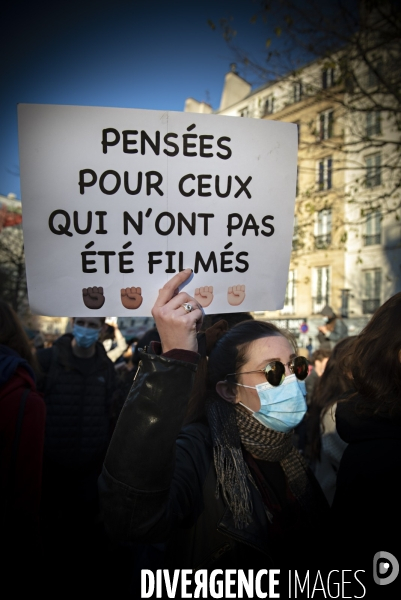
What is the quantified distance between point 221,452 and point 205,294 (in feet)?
1.90

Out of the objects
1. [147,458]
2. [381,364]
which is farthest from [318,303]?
[147,458]

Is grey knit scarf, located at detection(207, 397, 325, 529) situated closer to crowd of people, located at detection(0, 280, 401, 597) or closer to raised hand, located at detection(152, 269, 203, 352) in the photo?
crowd of people, located at detection(0, 280, 401, 597)

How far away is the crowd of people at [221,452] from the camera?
116cm

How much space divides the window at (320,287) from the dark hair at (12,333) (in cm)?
2193

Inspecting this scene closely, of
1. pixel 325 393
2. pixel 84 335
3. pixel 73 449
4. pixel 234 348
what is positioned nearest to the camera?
pixel 234 348

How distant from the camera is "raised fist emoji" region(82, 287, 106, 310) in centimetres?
157

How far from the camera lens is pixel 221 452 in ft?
5.17

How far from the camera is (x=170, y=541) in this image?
1512 mm

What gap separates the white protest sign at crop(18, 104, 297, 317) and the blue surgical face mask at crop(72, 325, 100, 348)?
2694 millimetres

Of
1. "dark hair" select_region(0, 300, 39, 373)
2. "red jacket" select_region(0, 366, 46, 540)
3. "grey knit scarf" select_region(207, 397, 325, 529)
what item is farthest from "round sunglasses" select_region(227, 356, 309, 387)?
"dark hair" select_region(0, 300, 39, 373)

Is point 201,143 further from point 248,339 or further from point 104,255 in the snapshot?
point 248,339

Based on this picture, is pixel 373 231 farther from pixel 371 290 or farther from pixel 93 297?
pixel 93 297

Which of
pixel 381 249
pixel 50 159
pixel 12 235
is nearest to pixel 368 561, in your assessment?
pixel 50 159

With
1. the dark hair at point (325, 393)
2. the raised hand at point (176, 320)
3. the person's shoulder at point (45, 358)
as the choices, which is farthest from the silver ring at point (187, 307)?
the person's shoulder at point (45, 358)
